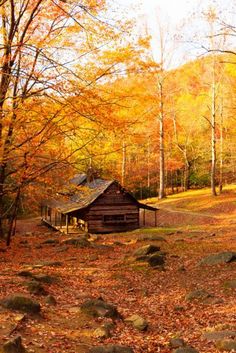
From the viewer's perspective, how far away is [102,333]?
25.7ft

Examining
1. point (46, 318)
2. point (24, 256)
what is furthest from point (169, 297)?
point (24, 256)

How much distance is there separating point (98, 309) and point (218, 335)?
2.68 metres

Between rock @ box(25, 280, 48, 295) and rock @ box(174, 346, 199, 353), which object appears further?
rock @ box(25, 280, 48, 295)

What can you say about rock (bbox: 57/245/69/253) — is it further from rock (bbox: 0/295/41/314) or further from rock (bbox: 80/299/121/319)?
rock (bbox: 0/295/41/314)

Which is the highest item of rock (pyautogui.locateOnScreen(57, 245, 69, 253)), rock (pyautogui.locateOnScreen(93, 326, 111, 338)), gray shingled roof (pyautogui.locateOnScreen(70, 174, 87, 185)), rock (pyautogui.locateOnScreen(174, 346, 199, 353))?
gray shingled roof (pyautogui.locateOnScreen(70, 174, 87, 185))

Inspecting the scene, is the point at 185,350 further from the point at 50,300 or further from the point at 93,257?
the point at 93,257

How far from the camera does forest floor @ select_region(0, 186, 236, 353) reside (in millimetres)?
7582

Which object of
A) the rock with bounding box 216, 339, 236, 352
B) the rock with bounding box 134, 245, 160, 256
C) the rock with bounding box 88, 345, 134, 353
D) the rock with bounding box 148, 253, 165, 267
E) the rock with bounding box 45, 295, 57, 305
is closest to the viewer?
the rock with bounding box 88, 345, 134, 353

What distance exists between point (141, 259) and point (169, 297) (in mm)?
4214

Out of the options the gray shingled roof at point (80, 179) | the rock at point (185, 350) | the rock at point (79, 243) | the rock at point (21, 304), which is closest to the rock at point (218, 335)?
the rock at point (185, 350)

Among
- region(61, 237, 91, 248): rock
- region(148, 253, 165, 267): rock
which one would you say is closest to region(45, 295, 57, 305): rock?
region(148, 253, 165, 267): rock

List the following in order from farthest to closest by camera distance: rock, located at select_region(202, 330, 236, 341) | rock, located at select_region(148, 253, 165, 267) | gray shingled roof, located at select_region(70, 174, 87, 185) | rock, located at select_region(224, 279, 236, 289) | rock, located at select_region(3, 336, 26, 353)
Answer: gray shingled roof, located at select_region(70, 174, 87, 185) → rock, located at select_region(148, 253, 165, 267) → rock, located at select_region(224, 279, 236, 289) → rock, located at select_region(202, 330, 236, 341) → rock, located at select_region(3, 336, 26, 353)

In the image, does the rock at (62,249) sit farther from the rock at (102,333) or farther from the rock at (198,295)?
the rock at (102,333)

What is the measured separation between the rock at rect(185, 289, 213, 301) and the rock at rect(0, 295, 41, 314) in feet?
14.9
